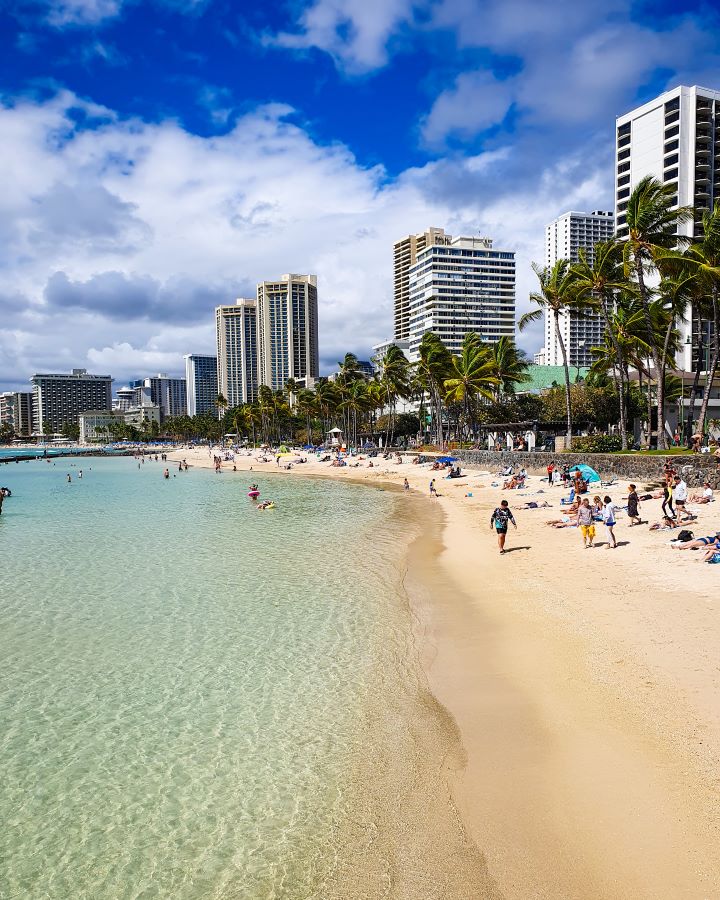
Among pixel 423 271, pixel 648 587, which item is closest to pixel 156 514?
pixel 648 587

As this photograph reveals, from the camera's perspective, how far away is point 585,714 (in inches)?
303

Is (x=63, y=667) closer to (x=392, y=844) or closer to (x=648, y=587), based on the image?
(x=392, y=844)

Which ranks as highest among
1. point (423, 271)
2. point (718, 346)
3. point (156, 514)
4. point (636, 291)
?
point (423, 271)

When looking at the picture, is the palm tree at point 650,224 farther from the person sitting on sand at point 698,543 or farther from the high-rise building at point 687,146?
the high-rise building at point 687,146

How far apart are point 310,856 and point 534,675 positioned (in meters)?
4.77

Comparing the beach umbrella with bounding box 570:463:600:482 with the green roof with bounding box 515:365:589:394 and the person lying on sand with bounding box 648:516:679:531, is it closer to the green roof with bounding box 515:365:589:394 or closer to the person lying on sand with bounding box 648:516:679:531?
the person lying on sand with bounding box 648:516:679:531

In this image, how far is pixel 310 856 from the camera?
5.62 metres

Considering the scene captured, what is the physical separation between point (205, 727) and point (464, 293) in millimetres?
137412

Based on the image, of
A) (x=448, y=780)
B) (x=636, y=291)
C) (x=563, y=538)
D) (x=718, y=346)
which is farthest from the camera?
(x=636, y=291)

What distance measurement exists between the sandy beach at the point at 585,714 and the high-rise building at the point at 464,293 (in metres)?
123

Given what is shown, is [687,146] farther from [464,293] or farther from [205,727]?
[205,727]

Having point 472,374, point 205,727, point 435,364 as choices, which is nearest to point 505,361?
point 472,374

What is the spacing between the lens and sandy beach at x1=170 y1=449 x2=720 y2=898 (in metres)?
5.16

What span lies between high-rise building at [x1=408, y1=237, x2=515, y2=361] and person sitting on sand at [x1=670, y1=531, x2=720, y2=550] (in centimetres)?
12020
